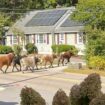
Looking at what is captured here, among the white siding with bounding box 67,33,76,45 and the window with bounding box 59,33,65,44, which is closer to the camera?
the white siding with bounding box 67,33,76,45

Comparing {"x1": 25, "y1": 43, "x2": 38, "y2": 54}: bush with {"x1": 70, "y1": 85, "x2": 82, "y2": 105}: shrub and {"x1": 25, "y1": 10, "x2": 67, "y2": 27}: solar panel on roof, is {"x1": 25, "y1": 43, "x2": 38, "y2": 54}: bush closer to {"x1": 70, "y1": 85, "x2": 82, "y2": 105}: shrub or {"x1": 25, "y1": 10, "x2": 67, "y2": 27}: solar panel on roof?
{"x1": 25, "y1": 10, "x2": 67, "y2": 27}: solar panel on roof

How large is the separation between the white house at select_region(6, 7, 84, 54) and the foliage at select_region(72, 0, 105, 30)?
13667 millimetres

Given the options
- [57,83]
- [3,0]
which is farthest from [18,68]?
[3,0]

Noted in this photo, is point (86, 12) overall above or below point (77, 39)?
above

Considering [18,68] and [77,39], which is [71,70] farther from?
[77,39]

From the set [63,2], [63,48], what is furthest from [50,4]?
[63,48]

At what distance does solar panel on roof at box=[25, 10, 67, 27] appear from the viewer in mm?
57331

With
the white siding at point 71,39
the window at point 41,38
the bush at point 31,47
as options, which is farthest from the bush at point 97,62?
the window at point 41,38

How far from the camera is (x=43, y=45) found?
57.5 m

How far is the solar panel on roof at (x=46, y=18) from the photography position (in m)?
57.3

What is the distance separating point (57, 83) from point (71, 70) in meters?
6.68

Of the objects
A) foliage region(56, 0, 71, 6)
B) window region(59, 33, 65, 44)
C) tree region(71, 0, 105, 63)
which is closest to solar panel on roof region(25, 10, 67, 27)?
window region(59, 33, 65, 44)

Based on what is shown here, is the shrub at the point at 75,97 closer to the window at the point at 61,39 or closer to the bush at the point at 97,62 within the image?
the bush at the point at 97,62

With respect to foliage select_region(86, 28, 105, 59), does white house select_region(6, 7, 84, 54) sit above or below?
below
